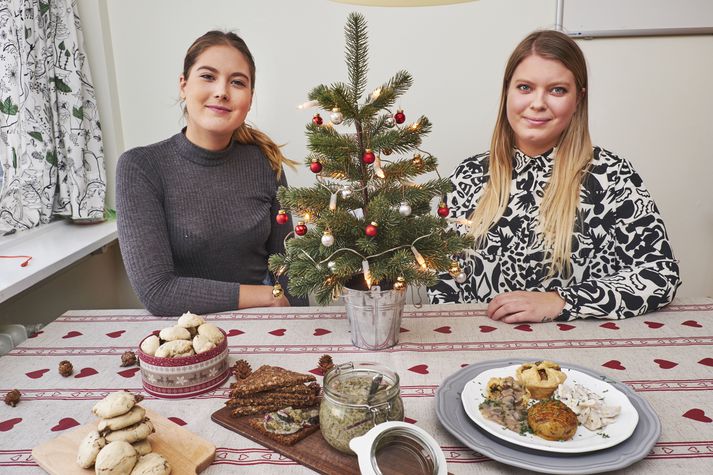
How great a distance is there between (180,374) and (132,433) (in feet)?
0.64

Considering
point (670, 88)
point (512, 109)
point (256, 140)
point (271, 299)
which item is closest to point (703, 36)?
point (670, 88)

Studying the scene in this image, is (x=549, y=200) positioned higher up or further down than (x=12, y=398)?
higher up

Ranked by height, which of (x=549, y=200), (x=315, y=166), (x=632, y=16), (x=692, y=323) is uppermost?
(x=632, y=16)

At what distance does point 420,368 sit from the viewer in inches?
43.6

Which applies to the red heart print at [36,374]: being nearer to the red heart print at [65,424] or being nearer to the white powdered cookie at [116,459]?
the red heart print at [65,424]

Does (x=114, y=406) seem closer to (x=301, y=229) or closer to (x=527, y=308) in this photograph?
(x=301, y=229)

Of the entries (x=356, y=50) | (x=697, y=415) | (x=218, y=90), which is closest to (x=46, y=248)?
(x=218, y=90)

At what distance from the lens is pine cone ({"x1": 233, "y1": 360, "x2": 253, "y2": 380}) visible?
1042mm

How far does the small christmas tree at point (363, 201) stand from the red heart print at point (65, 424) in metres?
0.45

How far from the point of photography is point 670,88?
7.81 feet

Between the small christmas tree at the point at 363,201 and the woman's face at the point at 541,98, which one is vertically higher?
the woman's face at the point at 541,98

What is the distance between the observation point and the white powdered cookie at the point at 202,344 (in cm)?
102

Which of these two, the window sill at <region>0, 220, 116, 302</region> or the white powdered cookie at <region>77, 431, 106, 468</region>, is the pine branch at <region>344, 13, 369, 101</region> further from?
the window sill at <region>0, 220, 116, 302</region>

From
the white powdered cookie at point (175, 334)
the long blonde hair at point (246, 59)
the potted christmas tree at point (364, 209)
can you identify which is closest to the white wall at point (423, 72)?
the long blonde hair at point (246, 59)
